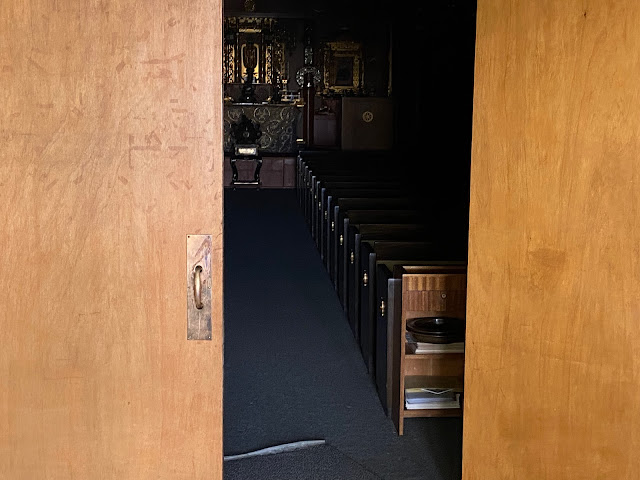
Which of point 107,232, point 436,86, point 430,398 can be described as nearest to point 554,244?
point 107,232

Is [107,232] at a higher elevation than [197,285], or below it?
higher

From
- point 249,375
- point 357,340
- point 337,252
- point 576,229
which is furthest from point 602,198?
point 337,252

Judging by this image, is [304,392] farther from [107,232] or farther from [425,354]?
[107,232]

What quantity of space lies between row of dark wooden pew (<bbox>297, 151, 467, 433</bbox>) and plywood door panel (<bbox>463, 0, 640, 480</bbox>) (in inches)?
49.2

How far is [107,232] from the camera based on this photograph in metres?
2.02

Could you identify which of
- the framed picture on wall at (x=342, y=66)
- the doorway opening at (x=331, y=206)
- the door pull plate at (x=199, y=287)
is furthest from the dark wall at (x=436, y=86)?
the door pull plate at (x=199, y=287)

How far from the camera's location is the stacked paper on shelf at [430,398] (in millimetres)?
3656

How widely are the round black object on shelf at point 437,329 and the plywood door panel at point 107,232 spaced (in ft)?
5.39

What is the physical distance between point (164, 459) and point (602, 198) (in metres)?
1.16

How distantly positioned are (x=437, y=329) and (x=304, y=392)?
0.75 metres

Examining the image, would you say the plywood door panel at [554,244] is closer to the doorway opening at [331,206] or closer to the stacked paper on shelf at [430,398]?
the doorway opening at [331,206]

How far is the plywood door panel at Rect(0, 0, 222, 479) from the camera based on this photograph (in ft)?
6.42

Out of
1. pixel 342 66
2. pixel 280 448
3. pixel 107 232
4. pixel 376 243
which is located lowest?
pixel 280 448

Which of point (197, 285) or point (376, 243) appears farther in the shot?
point (376, 243)
